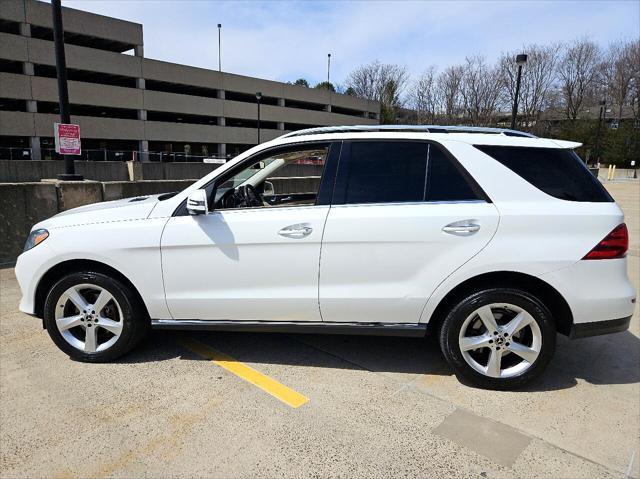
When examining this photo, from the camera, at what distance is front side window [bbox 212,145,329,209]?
3414 mm

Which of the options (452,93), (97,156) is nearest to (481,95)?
(452,93)

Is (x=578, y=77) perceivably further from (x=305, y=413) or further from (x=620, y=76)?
(x=305, y=413)

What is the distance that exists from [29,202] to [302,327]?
5.62 metres

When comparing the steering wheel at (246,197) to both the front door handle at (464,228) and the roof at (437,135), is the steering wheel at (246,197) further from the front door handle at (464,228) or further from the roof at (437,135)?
the front door handle at (464,228)

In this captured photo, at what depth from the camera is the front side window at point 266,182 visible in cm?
341

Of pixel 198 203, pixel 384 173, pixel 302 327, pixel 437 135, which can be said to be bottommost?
pixel 302 327

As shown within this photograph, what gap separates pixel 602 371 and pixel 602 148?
5943cm

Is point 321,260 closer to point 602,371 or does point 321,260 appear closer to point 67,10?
point 602,371

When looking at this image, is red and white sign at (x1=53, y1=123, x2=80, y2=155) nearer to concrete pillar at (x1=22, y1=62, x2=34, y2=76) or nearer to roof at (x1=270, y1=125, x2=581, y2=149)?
roof at (x1=270, y1=125, x2=581, y2=149)

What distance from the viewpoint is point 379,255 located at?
3.12m

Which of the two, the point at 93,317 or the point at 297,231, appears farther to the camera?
the point at 93,317

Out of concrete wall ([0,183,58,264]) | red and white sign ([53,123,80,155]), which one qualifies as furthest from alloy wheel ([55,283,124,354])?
red and white sign ([53,123,80,155])

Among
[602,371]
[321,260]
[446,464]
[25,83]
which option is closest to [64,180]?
[321,260]

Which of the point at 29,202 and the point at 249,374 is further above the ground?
the point at 29,202
